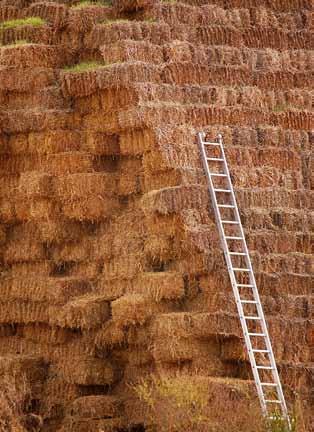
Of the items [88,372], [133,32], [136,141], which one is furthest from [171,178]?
[88,372]

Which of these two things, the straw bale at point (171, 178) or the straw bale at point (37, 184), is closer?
the straw bale at point (171, 178)

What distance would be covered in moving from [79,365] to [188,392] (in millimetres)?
3305

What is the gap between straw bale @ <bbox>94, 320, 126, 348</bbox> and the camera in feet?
87.7

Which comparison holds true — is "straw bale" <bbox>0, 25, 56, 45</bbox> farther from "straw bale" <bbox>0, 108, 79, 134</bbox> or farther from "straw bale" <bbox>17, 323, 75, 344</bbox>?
"straw bale" <bbox>17, 323, 75, 344</bbox>

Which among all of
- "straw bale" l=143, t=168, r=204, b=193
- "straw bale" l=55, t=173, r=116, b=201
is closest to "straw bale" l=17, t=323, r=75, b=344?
"straw bale" l=55, t=173, r=116, b=201

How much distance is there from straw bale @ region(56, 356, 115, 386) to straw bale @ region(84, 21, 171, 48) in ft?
17.3

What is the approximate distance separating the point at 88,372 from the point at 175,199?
315cm

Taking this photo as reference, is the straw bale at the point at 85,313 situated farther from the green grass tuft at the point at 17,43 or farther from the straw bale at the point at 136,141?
the green grass tuft at the point at 17,43

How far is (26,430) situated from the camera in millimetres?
25906

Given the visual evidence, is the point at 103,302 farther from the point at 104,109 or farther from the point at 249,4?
the point at 249,4

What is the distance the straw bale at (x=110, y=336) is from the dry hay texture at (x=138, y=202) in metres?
0.03

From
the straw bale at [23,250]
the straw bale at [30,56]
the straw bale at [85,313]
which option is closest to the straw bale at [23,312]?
the straw bale at [85,313]

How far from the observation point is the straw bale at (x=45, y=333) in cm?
2758

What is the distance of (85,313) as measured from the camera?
1063 inches
